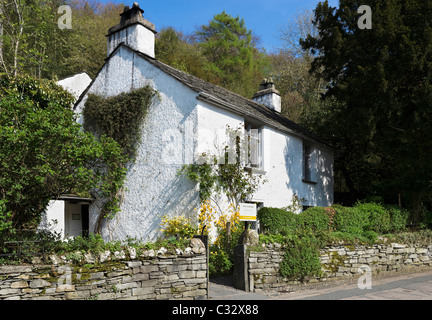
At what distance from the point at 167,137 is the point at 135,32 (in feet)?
15.2

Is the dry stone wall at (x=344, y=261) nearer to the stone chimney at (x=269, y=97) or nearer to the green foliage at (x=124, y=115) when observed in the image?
the green foliage at (x=124, y=115)

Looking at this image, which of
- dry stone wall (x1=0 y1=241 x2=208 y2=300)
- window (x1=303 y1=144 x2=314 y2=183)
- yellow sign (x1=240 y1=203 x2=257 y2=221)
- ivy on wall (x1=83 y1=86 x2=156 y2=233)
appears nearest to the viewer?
dry stone wall (x1=0 y1=241 x2=208 y2=300)

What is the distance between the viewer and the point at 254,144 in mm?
14711

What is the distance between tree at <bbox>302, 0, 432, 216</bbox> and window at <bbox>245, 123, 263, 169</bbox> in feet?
12.9

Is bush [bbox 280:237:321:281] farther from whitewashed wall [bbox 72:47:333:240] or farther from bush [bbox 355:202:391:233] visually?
bush [bbox 355:202:391:233]

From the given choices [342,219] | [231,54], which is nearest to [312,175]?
[342,219]

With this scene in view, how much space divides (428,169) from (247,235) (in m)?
8.95

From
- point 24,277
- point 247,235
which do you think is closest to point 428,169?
point 247,235

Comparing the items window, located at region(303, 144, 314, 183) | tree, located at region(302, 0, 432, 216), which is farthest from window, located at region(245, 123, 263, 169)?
window, located at region(303, 144, 314, 183)

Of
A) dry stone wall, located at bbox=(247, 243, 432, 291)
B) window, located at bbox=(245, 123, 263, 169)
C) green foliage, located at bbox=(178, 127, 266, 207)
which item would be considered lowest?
dry stone wall, located at bbox=(247, 243, 432, 291)

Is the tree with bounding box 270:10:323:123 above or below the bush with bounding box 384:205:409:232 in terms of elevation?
above

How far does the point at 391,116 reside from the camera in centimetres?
1495

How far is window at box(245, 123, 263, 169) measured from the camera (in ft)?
47.7

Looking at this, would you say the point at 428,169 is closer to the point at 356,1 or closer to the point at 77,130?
the point at 356,1
